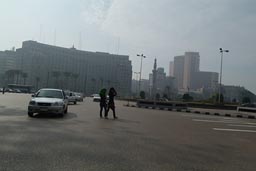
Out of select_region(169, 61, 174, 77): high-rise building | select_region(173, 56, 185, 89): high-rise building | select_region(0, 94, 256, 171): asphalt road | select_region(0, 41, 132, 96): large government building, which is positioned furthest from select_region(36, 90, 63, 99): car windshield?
select_region(169, 61, 174, 77): high-rise building

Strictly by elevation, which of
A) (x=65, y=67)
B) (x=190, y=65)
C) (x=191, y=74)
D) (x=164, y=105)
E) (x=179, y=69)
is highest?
(x=190, y=65)

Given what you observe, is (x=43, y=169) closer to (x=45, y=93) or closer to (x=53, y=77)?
(x=45, y=93)

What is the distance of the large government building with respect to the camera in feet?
421

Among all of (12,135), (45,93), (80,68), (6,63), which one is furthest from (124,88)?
(12,135)

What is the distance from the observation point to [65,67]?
136500mm

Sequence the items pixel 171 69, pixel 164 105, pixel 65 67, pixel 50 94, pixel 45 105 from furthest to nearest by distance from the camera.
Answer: pixel 171 69 < pixel 65 67 < pixel 164 105 < pixel 50 94 < pixel 45 105

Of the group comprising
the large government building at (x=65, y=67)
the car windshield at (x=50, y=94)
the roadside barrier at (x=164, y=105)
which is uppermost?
the large government building at (x=65, y=67)

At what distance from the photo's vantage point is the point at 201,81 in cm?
16138

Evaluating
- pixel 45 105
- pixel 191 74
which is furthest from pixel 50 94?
pixel 191 74

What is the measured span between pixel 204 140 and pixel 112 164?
17.5 feet

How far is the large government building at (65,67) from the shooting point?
128m

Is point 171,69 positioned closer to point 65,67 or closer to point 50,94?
point 65,67

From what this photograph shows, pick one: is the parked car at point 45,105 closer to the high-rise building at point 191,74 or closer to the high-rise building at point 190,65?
the high-rise building at point 191,74

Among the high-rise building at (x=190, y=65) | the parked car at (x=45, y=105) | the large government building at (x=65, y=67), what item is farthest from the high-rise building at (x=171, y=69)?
the parked car at (x=45, y=105)
